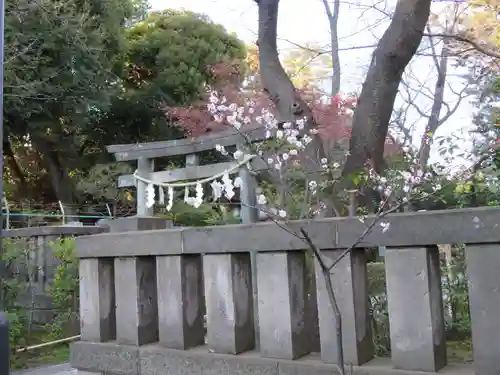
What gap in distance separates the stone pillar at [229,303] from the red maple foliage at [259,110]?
2.40 meters

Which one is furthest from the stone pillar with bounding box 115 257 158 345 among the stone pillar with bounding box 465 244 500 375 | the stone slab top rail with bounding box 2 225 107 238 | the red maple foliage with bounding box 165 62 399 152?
the stone slab top rail with bounding box 2 225 107 238

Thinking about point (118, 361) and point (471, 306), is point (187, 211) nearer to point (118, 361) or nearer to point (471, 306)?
point (118, 361)

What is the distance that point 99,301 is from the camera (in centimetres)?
334

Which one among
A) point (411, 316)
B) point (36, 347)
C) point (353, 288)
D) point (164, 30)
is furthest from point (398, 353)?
point (164, 30)

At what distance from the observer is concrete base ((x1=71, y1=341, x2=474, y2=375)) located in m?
2.40

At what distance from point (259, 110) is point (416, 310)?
15.2ft

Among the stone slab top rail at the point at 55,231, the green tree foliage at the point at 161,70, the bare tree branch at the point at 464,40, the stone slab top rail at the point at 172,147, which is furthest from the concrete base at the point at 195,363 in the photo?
the green tree foliage at the point at 161,70

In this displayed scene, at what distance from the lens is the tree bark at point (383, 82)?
345 centimetres

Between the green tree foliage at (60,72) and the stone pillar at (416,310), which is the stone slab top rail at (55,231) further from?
the stone pillar at (416,310)

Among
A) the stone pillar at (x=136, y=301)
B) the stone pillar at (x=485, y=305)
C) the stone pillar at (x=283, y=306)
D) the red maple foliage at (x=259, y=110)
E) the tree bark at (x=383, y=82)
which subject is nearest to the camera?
the stone pillar at (x=485, y=305)

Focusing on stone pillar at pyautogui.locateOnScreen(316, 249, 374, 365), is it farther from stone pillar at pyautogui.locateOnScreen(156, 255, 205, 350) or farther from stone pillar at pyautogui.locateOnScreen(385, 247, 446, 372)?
stone pillar at pyautogui.locateOnScreen(156, 255, 205, 350)

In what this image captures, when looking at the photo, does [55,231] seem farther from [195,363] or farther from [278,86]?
[195,363]

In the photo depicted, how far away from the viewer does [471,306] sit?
2.17 metres

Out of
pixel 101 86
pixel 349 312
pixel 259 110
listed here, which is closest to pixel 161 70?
pixel 101 86
